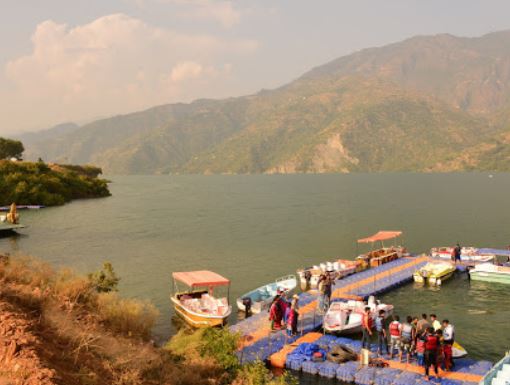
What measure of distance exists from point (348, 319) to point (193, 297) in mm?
11236

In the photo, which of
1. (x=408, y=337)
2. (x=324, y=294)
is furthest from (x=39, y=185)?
(x=408, y=337)

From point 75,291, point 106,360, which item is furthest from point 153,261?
point 106,360

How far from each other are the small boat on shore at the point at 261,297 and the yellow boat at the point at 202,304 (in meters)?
1.65

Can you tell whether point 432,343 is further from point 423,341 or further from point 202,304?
→ point 202,304

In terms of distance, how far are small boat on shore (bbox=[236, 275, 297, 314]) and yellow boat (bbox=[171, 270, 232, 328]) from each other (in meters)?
1.65

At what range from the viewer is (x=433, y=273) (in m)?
39.1

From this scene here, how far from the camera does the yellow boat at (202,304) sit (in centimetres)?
2780

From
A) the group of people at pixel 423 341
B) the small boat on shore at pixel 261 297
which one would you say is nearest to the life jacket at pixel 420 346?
the group of people at pixel 423 341

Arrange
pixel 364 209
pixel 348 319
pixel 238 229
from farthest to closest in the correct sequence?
pixel 364 209
pixel 238 229
pixel 348 319

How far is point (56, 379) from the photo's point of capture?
402 inches

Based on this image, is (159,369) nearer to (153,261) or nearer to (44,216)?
(153,261)

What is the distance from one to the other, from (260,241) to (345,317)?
126ft

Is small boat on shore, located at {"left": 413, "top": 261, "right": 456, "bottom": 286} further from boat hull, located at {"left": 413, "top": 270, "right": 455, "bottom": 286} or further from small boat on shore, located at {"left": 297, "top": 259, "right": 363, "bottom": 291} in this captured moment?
small boat on shore, located at {"left": 297, "top": 259, "right": 363, "bottom": 291}

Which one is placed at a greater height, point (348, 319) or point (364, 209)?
point (348, 319)
